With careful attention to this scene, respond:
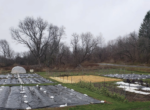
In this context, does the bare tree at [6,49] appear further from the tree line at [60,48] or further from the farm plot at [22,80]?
the farm plot at [22,80]

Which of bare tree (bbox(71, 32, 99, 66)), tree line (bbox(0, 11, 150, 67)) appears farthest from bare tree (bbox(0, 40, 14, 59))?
bare tree (bbox(71, 32, 99, 66))

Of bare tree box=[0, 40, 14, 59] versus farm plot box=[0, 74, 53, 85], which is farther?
bare tree box=[0, 40, 14, 59]

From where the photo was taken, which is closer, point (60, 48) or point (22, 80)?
point (22, 80)

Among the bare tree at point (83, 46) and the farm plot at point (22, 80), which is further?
the bare tree at point (83, 46)

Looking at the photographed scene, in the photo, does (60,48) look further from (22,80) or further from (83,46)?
(22,80)

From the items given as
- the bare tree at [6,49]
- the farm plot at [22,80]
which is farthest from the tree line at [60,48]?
the farm plot at [22,80]

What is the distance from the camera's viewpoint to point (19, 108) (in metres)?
6.21

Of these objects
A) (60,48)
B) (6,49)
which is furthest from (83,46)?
(6,49)

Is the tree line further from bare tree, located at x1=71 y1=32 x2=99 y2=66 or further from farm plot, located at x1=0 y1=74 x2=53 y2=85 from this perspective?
farm plot, located at x1=0 y1=74 x2=53 y2=85

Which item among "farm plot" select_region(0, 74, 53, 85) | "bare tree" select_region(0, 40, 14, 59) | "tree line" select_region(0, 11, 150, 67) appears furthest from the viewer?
"bare tree" select_region(0, 40, 14, 59)

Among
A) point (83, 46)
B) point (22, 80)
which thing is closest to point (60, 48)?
point (83, 46)

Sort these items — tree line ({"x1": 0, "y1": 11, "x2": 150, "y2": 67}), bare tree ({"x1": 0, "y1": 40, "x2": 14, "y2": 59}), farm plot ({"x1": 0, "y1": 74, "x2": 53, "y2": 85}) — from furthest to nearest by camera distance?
bare tree ({"x1": 0, "y1": 40, "x2": 14, "y2": 59}) < tree line ({"x1": 0, "y1": 11, "x2": 150, "y2": 67}) < farm plot ({"x1": 0, "y1": 74, "x2": 53, "y2": 85})

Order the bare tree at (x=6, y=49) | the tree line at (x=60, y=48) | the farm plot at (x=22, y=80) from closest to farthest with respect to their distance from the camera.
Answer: the farm plot at (x=22, y=80) → the tree line at (x=60, y=48) → the bare tree at (x=6, y=49)

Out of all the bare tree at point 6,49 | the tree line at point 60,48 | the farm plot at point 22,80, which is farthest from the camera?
the bare tree at point 6,49
